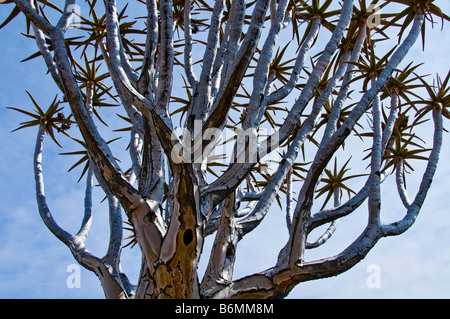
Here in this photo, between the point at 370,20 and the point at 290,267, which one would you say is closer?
the point at 290,267

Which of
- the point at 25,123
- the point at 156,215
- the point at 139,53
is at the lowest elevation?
the point at 156,215

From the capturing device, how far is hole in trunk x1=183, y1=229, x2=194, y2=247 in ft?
10.0

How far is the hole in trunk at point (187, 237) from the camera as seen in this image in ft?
10.0

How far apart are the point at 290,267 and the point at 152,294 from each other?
1042 millimetres

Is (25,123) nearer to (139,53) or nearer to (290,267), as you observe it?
(139,53)

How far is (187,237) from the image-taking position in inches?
121

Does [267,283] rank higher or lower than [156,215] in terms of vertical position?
lower

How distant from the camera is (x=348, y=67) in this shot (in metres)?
4.93

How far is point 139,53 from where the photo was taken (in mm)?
6102

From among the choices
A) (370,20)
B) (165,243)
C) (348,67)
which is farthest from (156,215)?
(370,20)

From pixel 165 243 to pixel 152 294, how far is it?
366 mm
